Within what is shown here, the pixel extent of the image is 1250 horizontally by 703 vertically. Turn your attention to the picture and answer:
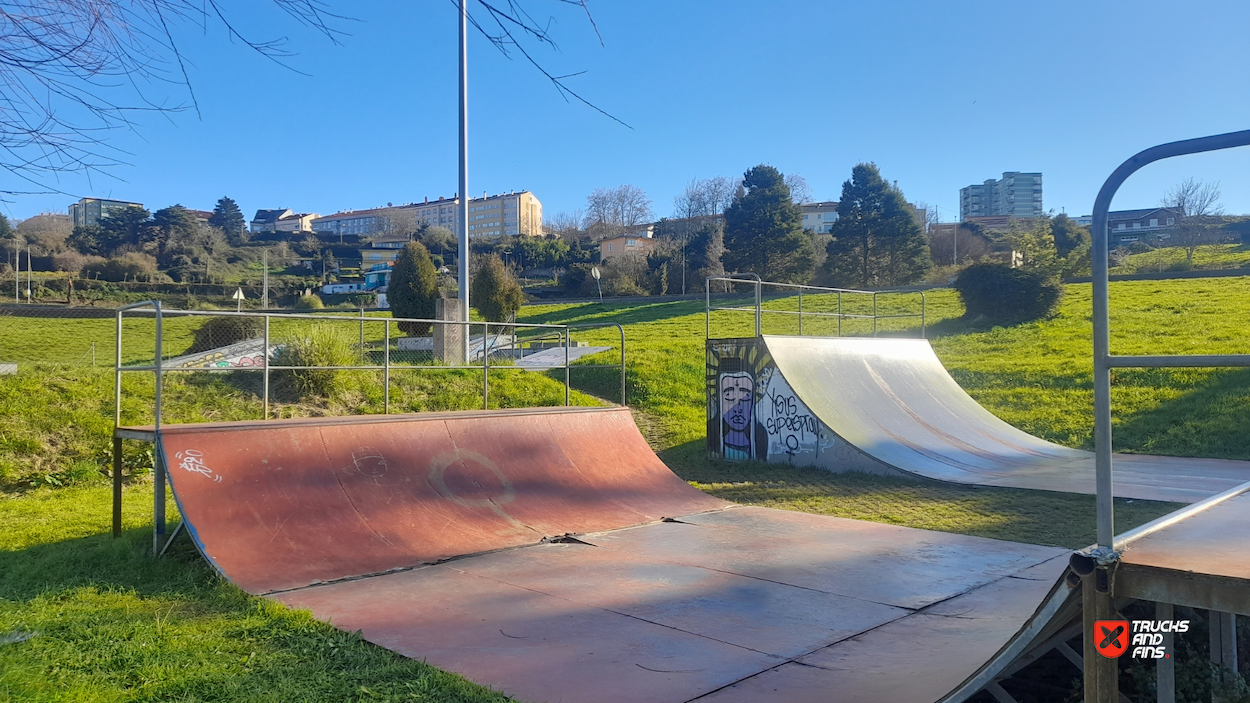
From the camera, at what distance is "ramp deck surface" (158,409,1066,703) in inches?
150

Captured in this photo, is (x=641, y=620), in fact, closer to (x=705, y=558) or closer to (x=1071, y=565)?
(x=705, y=558)

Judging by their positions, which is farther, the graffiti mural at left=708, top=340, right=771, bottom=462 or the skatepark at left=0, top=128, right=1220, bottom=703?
the graffiti mural at left=708, top=340, right=771, bottom=462

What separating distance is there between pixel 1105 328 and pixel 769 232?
4005cm

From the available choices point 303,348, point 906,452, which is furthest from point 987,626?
point 303,348

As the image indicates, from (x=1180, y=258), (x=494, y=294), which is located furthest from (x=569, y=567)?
(x=1180, y=258)

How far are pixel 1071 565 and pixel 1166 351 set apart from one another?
60.8 ft

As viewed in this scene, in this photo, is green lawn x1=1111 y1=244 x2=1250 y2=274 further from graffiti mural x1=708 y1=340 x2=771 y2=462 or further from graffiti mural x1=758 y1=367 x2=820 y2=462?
graffiti mural x1=758 y1=367 x2=820 y2=462

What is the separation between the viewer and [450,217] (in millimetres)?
135250

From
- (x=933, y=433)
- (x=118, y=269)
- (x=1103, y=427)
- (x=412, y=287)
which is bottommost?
(x=933, y=433)

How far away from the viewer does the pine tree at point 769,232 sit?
135 feet

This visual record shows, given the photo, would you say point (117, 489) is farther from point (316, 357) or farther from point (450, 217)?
point (450, 217)

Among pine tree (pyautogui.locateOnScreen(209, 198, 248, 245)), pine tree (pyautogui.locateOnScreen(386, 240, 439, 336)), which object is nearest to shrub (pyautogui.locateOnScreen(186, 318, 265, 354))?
pine tree (pyautogui.locateOnScreen(386, 240, 439, 336))

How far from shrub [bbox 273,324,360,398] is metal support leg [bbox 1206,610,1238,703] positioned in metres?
10.5

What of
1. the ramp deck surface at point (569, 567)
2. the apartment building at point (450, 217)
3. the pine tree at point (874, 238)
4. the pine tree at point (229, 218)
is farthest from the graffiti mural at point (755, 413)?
the apartment building at point (450, 217)
